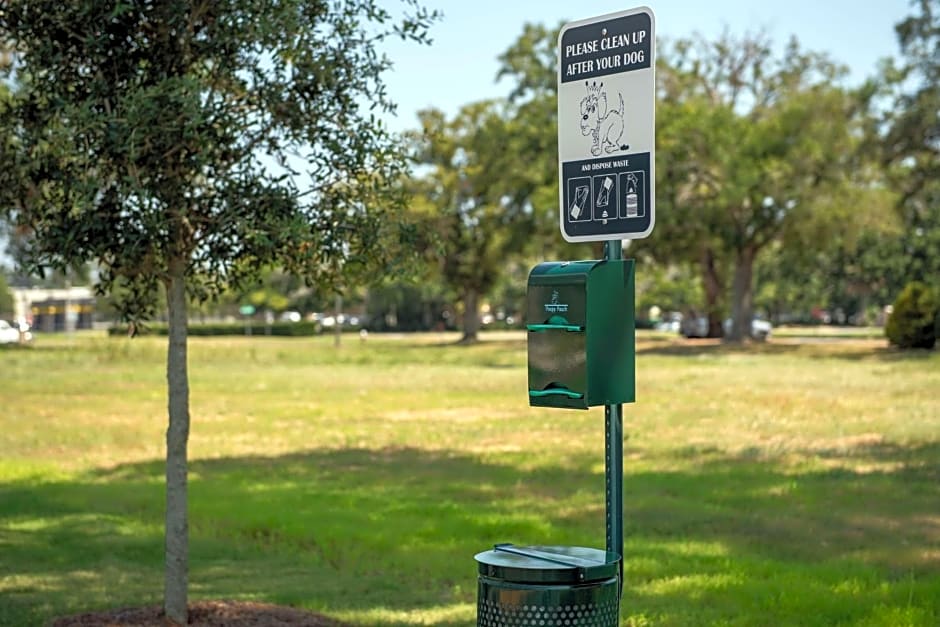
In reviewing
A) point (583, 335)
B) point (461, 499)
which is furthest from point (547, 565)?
point (461, 499)

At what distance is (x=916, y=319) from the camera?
5128 cm

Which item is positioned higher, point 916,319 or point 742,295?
point 742,295

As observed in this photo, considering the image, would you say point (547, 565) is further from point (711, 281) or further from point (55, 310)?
point (55, 310)

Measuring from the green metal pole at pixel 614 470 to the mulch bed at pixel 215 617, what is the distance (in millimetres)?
3268

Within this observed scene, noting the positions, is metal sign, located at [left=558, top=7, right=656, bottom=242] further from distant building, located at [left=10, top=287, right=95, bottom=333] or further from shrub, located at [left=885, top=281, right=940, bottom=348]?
distant building, located at [left=10, top=287, right=95, bottom=333]

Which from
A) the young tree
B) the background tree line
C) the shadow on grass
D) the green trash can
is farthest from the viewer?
the background tree line

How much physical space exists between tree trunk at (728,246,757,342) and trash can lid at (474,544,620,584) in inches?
2036

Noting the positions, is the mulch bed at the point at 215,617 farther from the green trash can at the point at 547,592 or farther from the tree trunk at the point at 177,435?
the green trash can at the point at 547,592

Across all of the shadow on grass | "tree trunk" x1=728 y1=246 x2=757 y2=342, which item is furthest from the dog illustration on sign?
"tree trunk" x1=728 y1=246 x2=757 y2=342

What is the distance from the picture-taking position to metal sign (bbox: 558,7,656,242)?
5.37 metres

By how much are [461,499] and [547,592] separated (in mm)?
9833

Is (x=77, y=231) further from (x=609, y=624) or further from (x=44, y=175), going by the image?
(x=609, y=624)

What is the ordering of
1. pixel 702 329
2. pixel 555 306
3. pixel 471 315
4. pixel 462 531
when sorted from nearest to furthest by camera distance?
pixel 555 306, pixel 462 531, pixel 471 315, pixel 702 329

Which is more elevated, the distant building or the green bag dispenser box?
the distant building
